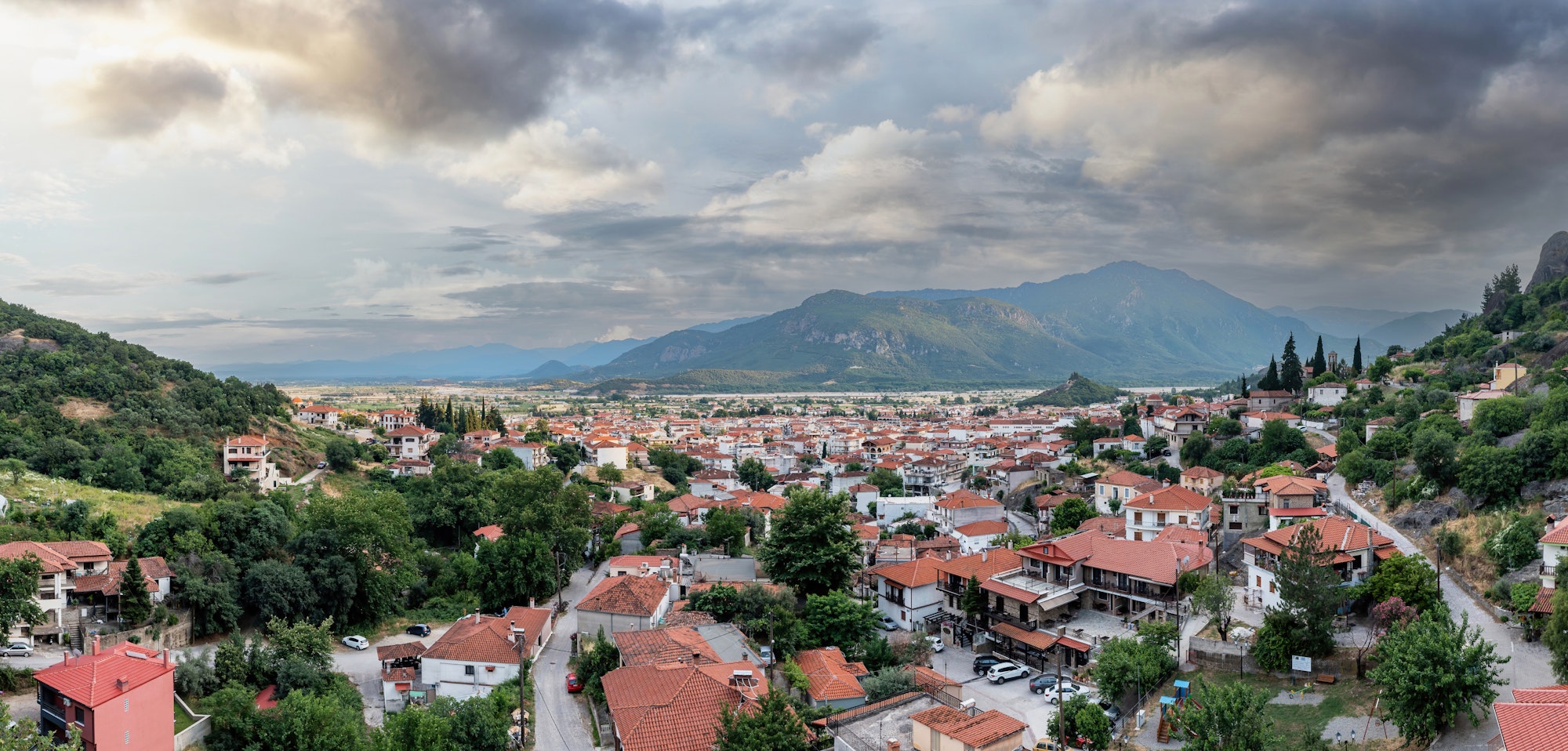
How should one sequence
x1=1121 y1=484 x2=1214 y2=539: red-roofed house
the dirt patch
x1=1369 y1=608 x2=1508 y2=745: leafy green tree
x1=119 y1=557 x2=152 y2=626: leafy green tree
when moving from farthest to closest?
the dirt patch, x1=1121 y1=484 x2=1214 y2=539: red-roofed house, x1=119 y1=557 x2=152 y2=626: leafy green tree, x1=1369 y1=608 x2=1508 y2=745: leafy green tree

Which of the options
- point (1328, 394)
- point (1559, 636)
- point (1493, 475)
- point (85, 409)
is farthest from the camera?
point (1328, 394)

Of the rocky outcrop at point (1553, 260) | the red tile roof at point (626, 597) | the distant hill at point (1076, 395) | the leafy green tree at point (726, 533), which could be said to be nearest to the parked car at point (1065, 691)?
the red tile roof at point (626, 597)

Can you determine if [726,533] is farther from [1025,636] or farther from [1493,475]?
[1493,475]

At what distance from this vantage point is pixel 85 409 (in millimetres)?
49906

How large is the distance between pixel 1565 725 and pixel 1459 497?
23.2 meters

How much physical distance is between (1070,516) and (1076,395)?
408ft

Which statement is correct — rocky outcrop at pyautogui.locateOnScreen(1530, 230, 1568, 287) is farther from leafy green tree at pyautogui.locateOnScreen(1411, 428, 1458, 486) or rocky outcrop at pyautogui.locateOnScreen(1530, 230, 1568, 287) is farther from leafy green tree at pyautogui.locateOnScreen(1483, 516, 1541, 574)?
leafy green tree at pyautogui.locateOnScreen(1483, 516, 1541, 574)

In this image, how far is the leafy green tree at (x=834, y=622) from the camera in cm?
2941

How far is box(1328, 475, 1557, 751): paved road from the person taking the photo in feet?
58.7

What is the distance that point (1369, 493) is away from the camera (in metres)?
38.9

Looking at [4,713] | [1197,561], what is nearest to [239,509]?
[4,713]

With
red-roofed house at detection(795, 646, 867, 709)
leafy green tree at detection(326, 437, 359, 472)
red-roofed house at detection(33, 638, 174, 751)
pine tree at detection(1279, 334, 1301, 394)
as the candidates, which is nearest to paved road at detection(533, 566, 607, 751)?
red-roofed house at detection(795, 646, 867, 709)

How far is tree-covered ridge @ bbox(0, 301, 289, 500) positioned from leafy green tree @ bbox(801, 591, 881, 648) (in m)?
32.6

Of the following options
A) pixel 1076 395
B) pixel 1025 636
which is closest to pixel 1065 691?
pixel 1025 636
